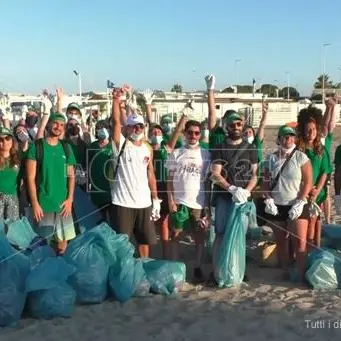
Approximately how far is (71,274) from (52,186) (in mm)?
905

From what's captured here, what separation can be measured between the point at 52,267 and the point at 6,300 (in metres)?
0.44

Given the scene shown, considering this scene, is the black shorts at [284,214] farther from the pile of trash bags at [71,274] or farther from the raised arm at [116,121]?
the raised arm at [116,121]

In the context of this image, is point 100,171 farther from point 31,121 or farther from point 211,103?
point 31,121

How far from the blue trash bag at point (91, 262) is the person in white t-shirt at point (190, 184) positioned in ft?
2.95

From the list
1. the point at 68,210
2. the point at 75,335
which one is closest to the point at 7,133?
the point at 68,210

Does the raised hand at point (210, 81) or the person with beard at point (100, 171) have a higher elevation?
the raised hand at point (210, 81)

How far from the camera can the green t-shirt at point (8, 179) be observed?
17.8 feet

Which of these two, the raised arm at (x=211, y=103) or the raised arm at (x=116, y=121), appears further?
the raised arm at (x=211, y=103)

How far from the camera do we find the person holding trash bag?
17.9 feet

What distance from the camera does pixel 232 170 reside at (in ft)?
17.7

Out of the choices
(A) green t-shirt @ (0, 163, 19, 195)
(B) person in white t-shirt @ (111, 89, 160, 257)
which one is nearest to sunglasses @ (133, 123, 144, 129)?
(B) person in white t-shirt @ (111, 89, 160, 257)

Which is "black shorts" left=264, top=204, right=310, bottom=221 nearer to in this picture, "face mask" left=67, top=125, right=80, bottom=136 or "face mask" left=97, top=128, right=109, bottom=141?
"face mask" left=97, top=128, right=109, bottom=141

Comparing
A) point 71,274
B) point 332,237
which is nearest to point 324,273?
point 332,237

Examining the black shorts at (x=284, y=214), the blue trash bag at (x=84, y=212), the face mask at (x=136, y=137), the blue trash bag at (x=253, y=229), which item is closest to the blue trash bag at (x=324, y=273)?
the black shorts at (x=284, y=214)
